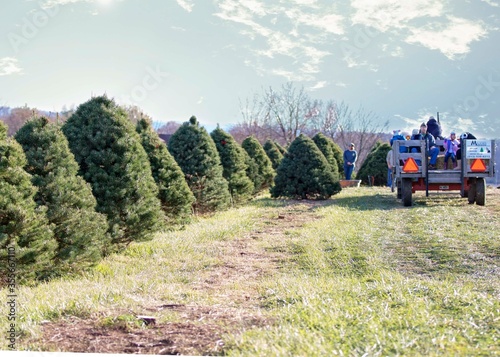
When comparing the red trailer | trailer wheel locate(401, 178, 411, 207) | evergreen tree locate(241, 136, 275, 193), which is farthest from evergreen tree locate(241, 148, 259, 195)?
trailer wheel locate(401, 178, 411, 207)

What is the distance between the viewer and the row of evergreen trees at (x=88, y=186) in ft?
19.0

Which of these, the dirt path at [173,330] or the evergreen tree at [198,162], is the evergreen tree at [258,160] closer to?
the evergreen tree at [198,162]

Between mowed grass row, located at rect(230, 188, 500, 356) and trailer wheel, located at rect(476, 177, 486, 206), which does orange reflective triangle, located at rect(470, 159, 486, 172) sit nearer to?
trailer wheel, located at rect(476, 177, 486, 206)

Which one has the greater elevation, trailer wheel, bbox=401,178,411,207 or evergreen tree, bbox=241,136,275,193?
evergreen tree, bbox=241,136,275,193

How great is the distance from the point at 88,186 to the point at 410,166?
9.00 metres

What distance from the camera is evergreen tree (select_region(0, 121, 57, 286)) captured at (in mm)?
5555

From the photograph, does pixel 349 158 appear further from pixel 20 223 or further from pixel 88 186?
pixel 20 223

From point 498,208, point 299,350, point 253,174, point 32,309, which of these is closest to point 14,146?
point 32,309

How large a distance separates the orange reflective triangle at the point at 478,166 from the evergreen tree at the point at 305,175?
4.53 m

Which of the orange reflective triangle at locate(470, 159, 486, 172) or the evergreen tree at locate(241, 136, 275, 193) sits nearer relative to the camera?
the orange reflective triangle at locate(470, 159, 486, 172)

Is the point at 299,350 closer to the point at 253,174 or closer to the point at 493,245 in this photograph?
the point at 493,245

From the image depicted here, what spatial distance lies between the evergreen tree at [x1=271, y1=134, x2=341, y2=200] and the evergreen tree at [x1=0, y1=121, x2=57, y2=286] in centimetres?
1078

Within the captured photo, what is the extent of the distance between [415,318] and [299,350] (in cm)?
104

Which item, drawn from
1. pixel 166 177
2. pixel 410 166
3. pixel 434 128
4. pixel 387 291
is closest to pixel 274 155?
pixel 434 128
